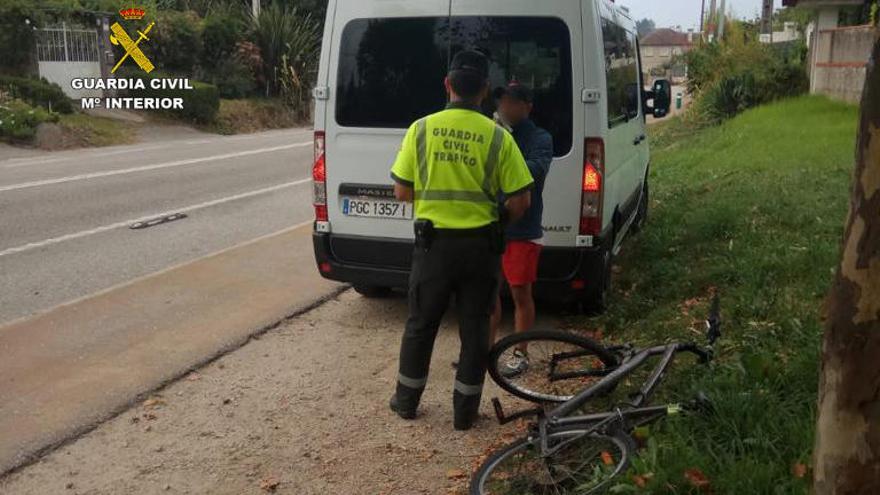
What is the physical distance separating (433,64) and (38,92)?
21.5m

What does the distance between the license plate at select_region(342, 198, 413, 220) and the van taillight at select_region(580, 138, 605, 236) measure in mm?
1128

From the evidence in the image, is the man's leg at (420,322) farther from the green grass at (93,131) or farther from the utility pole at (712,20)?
the utility pole at (712,20)

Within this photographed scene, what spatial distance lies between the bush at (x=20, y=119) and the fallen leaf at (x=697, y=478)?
69.0 feet

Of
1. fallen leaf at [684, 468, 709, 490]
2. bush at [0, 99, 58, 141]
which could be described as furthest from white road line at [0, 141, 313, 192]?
fallen leaf at [684, 468, 709, 490]

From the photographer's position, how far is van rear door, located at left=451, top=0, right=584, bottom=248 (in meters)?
5.37

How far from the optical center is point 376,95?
5.76 meters

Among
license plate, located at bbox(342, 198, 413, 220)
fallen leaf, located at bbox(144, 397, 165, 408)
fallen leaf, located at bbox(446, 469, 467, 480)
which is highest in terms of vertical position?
license plate, located at bbox(342, 198, 413, 220)

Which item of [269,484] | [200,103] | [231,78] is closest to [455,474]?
[269,484]

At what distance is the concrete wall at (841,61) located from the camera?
19203 millimetres

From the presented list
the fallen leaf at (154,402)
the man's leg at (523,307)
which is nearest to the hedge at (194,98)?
the fallen leaf at (154,402)

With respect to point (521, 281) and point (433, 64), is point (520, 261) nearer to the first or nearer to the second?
point (521, 281)

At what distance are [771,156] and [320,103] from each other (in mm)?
9459

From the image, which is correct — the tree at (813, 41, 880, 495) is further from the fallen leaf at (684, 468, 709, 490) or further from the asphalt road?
the asphalt road

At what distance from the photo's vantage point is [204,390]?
16.5ft
